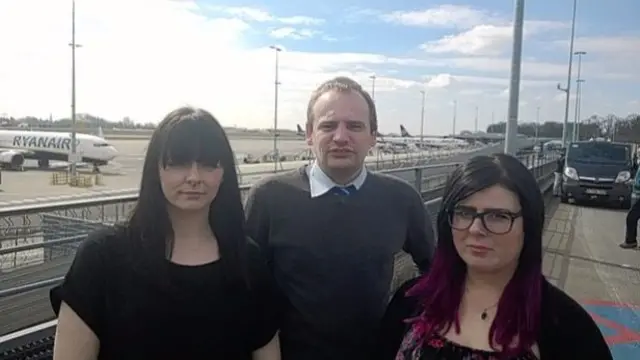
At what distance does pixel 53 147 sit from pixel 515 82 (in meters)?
51.3

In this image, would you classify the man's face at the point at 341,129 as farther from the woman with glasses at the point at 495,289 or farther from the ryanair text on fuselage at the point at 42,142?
the ryanair text on fuselage at the point at 42,142

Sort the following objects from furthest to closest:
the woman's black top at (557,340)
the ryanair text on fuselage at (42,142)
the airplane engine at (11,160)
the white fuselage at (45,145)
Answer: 1. the ryanair text on fuselage at (42,142)
2. the white fuselage at (45,145)
3. the airplane engine at (11,160)
4. the woman's black top at (557,340)

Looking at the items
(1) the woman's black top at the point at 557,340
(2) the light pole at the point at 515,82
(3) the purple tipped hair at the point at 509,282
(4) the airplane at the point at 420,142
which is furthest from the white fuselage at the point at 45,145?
(1) the woman's black top at the point at 557,340

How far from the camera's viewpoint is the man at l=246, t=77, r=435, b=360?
2.38m

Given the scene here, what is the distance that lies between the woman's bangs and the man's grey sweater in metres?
0.61

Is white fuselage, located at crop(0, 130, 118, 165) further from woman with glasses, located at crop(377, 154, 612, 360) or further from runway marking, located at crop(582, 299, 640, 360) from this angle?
woman with glasses, located at crop(377, 154, 612, 360)

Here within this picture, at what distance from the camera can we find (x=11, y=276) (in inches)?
171

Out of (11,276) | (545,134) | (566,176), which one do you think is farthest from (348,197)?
(545,134)

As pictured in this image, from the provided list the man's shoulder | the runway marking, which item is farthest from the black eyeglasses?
the runway marking

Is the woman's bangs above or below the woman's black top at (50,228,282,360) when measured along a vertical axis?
above

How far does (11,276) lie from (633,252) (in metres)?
10.3

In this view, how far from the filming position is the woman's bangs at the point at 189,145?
1.91 metres

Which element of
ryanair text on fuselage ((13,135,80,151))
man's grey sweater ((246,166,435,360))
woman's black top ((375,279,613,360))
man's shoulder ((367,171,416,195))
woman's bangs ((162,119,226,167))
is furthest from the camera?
ryanair text on fuselage ((13,135,80,151))

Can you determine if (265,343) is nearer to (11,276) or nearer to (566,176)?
(11,276)
